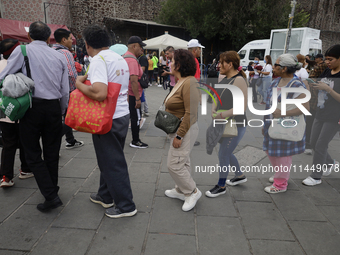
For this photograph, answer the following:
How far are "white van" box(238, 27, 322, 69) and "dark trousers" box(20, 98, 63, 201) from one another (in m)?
13.4

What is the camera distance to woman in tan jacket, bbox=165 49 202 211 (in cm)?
241

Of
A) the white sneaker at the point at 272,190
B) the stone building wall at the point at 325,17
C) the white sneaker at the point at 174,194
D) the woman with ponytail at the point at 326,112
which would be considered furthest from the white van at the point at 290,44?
the stone building wall at the point at 325,17

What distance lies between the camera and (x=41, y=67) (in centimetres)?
248

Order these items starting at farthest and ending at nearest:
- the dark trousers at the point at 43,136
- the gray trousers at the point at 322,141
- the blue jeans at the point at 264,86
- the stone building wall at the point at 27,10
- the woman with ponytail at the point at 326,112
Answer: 1. the stone building wall at the point at 27,10
2. the blue jeans at the point at 264,86
3. the gray trousers at the point at 322,141
4. the woman with ponytail at the point at 326,112
5. the dark trousers at the point at 43,136

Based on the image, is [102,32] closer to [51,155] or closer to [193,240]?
[51,155]

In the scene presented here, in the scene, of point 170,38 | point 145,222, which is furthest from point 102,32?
point 170,38


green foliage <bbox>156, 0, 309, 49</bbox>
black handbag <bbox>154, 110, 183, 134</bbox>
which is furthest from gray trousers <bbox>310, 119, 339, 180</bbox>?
green foliage <bbox>156, 0, 309, 49</bbox>

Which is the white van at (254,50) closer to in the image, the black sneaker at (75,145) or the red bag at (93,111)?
the black sneaker at (75,145)

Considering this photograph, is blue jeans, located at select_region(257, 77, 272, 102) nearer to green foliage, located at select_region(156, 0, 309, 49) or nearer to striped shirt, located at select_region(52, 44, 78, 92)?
striped shirt, located at select_region(52, 44, 78, 92)

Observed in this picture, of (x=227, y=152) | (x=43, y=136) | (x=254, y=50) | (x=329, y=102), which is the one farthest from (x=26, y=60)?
(x=254, y=50)

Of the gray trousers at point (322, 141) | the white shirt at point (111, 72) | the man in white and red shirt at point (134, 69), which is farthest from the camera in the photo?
the man in white and red shirt at point (134, 69)

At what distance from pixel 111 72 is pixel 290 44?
52.2 ft

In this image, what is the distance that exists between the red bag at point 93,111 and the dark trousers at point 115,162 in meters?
0.18

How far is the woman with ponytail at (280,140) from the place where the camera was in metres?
2.78
